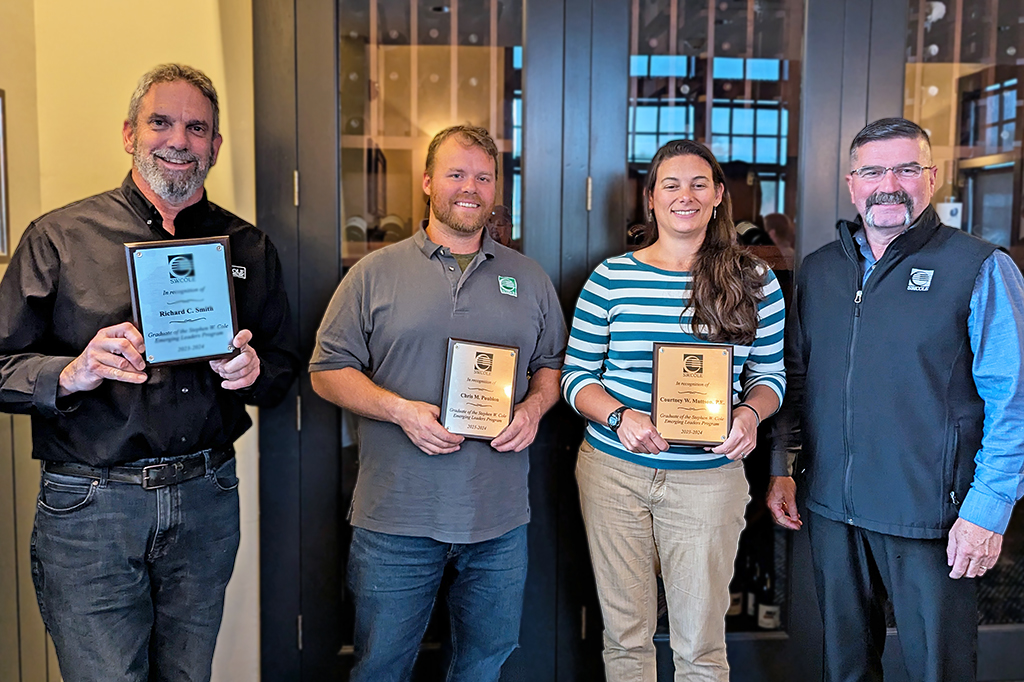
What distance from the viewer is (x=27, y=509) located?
2295 millimetres

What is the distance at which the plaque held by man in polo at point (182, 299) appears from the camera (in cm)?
164

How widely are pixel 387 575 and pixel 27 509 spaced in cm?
115

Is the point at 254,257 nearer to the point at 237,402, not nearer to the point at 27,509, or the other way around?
the point at 237,402

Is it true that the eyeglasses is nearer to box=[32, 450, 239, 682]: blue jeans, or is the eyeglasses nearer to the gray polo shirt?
the gray polo shirt

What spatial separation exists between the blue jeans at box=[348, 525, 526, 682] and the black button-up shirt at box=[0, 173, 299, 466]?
559mm

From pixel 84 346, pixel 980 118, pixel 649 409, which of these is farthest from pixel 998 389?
pixel 84 346

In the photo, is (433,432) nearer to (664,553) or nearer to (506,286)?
(506,286)

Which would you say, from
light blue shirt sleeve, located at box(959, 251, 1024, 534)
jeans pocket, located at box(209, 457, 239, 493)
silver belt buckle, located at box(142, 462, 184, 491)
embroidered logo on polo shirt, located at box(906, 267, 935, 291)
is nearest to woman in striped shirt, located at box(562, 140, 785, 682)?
embroidered logo on polo shirt, located at box(906, 267, 935, 291)

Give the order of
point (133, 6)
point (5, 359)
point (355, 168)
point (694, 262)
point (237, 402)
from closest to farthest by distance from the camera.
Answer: point (5, 359), point (237, 402), point (694, 262), point (133, 6), point (355, 168)

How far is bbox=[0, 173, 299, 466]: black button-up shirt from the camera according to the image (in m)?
1.72

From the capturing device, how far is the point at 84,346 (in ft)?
5.79

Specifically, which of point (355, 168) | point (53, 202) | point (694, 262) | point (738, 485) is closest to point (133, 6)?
point (53, 202)

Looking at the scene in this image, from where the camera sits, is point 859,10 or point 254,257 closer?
point 254,257

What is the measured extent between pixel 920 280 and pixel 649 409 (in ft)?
2.40
